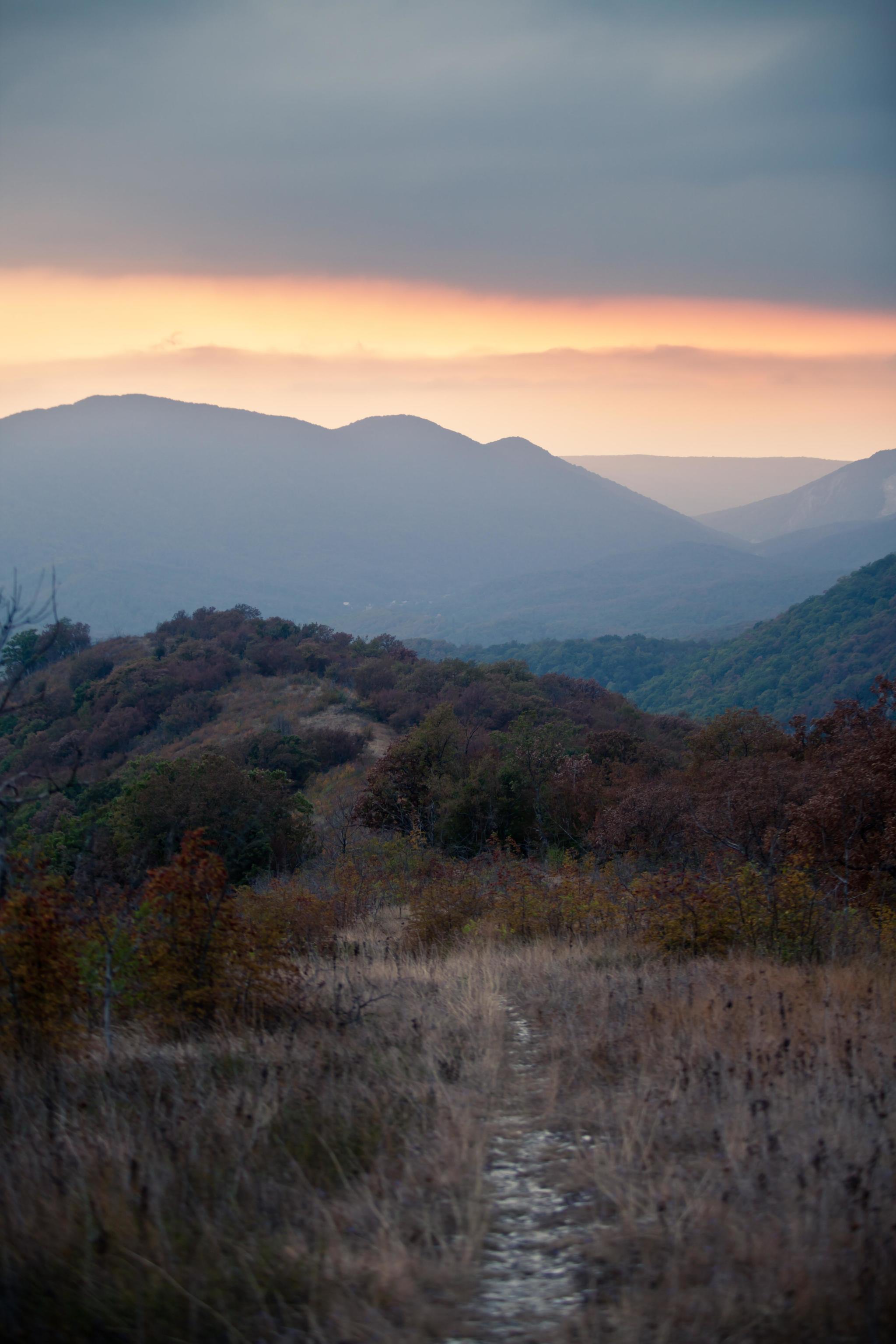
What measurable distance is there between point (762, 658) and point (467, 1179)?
129095 millimetres

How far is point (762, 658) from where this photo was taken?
409 feet

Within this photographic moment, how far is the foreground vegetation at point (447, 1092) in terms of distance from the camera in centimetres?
291

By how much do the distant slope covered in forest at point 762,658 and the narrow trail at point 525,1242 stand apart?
90171 mm

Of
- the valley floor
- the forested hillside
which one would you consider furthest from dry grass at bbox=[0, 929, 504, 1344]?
the forested hillside

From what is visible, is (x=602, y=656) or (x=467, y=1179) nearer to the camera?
(x=467, y=1179)

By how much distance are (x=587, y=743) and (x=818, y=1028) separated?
20.6 meters

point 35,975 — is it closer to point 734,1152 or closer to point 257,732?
point 734,1152

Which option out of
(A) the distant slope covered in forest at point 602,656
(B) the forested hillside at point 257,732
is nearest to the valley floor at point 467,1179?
(B) the forested hillside at point 257,732

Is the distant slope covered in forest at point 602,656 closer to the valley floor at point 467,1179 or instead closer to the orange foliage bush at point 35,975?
the orange foliage bush at point 35,975

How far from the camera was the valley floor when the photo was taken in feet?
9.27

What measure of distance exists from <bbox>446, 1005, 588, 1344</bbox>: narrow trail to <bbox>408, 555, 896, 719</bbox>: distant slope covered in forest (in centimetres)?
9017

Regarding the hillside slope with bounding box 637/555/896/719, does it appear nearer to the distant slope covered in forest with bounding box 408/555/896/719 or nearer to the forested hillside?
the distant slope covered in forest with bounding box 408/555/896/719

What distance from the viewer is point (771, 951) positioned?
7184 mm

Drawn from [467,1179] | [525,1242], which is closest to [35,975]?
[467,1179]
